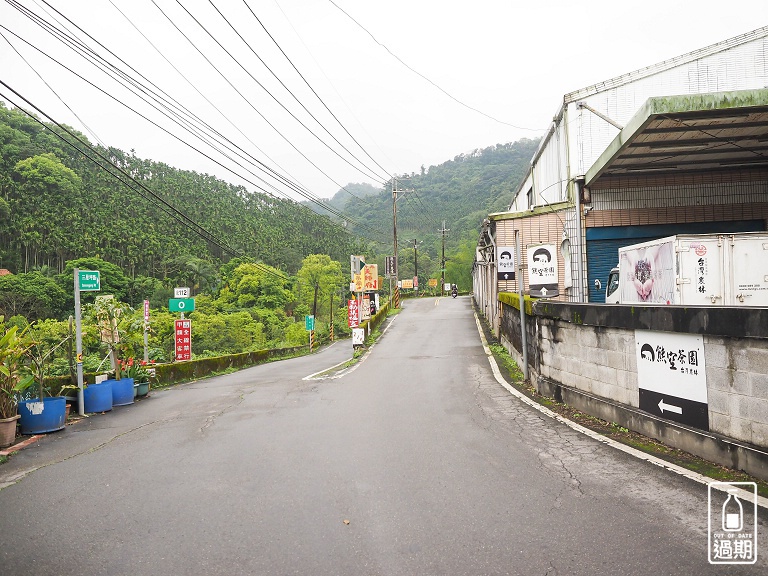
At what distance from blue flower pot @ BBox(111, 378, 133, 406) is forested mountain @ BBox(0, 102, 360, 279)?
45.5 m

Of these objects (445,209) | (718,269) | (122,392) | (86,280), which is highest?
(445,209)

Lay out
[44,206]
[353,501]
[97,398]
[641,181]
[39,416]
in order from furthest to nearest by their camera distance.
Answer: [44,206] < [641,181] < [97,398] < [39,416] < [353,501]

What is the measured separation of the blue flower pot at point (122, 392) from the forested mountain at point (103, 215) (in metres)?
45.5

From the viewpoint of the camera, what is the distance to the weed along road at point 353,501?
4.05m

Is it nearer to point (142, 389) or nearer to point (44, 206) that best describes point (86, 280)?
point (142, 389)

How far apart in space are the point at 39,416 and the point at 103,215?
235 ft

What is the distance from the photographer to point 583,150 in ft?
52.6

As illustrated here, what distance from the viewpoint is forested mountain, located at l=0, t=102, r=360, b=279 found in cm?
6688

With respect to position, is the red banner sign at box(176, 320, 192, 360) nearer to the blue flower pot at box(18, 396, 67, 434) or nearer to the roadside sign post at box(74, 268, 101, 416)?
the roadside sign post at box(74, 268, 101, 416)

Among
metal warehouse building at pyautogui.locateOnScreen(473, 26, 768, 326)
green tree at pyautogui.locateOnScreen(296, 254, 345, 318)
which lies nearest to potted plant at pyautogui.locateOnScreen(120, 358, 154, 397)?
metal warehouse building at pyautogui.locateOnScreen(473, 26, 768, 326)

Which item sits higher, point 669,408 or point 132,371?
point 669,408

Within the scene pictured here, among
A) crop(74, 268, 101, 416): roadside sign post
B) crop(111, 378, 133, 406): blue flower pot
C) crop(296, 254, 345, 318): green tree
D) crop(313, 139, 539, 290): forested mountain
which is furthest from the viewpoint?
crop(313, 139, 539, 290): forested mountain

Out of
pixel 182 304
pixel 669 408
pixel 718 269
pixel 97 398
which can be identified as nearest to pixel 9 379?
pixel 97 398

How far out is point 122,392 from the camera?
1359 cm
